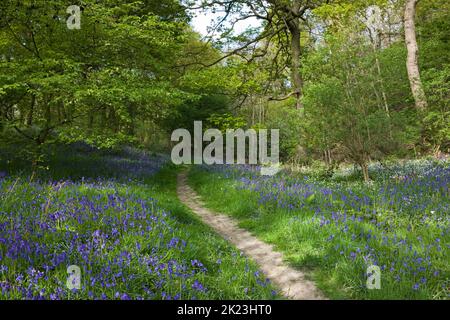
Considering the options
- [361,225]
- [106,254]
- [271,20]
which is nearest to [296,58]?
[271,20]

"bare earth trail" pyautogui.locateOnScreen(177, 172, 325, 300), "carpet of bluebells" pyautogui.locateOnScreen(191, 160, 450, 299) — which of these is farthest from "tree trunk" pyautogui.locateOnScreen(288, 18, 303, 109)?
"bare earth trail" pyautogui.locateOnScreen(177, 172, 325, 300)

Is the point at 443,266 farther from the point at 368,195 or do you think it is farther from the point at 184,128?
the point at 184,128

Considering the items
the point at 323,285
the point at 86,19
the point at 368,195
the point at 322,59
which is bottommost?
the point at 323,285

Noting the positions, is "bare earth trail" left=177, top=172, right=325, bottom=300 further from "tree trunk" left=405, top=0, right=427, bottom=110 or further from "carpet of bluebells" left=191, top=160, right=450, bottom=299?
"tree trunk" left=405, top=0, right=427, bottom=110

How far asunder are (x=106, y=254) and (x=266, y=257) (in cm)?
293

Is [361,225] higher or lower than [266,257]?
higher

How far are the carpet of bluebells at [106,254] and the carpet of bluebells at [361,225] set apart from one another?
49.0 inches

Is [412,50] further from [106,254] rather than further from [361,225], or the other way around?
[106,254]

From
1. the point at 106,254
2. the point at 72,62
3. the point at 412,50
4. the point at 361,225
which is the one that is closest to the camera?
the point at 106,254

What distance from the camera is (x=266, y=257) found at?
20.7 feet

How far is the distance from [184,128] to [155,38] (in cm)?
2003

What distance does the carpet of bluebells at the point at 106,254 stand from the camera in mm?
3916

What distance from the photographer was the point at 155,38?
10469 mm
